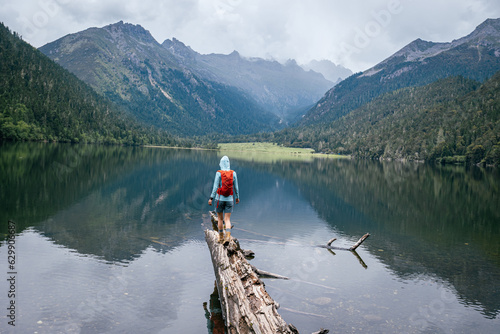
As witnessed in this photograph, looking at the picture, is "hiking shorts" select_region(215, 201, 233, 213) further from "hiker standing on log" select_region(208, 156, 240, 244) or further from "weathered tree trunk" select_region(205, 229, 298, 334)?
"weathered tree trunk" select_region(205, 229, 298, 334)

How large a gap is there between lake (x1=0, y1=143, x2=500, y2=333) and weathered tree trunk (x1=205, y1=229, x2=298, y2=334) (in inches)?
82.1

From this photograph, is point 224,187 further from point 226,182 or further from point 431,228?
point 431,228

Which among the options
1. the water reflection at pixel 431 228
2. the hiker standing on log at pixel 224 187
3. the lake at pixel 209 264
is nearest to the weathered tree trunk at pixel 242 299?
the lake at pixel 209 264

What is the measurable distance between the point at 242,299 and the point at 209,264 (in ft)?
27.0

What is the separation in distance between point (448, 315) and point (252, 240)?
513 inches

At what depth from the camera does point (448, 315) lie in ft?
46.3

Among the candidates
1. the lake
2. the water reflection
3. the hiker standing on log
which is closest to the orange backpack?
the hiker standing on log

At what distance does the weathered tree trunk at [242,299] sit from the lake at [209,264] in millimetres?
2084

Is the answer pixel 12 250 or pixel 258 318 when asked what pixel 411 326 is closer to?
pixel 258 318

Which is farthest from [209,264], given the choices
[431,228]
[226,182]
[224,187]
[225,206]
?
[431,228]

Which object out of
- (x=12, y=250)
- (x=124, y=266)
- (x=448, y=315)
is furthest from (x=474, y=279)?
(x=12, y=250)

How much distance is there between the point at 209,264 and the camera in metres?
18.4

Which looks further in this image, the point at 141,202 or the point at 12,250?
the point at 141,202

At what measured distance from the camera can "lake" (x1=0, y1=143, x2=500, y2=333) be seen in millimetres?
12992
